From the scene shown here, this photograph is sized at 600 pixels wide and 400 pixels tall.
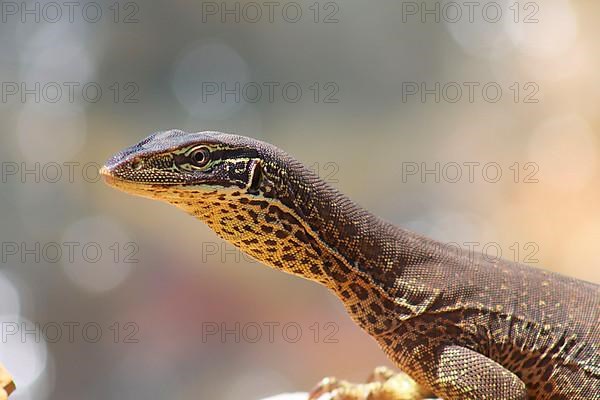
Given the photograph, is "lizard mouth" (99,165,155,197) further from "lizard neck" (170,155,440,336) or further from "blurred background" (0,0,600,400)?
"blurred background" (0,0,600,400)

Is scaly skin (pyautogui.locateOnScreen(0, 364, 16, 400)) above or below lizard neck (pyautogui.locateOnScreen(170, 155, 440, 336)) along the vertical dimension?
below

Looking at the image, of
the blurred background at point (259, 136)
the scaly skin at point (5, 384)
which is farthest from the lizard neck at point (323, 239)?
the blurred background at point (259, 136)

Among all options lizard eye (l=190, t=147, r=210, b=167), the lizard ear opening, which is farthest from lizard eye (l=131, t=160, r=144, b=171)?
the lizard ear opening

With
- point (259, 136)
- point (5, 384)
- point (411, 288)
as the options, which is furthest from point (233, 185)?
point (259, 136)

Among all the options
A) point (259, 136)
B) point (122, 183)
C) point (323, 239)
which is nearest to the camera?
point (122, 183)

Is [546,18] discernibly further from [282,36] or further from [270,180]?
[270,180]

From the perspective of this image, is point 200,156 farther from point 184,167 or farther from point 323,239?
point 323,239

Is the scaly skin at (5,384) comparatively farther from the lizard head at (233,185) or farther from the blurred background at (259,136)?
the blurred background at (259,136)

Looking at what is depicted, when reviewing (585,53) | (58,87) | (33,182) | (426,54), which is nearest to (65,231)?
(33,182)
